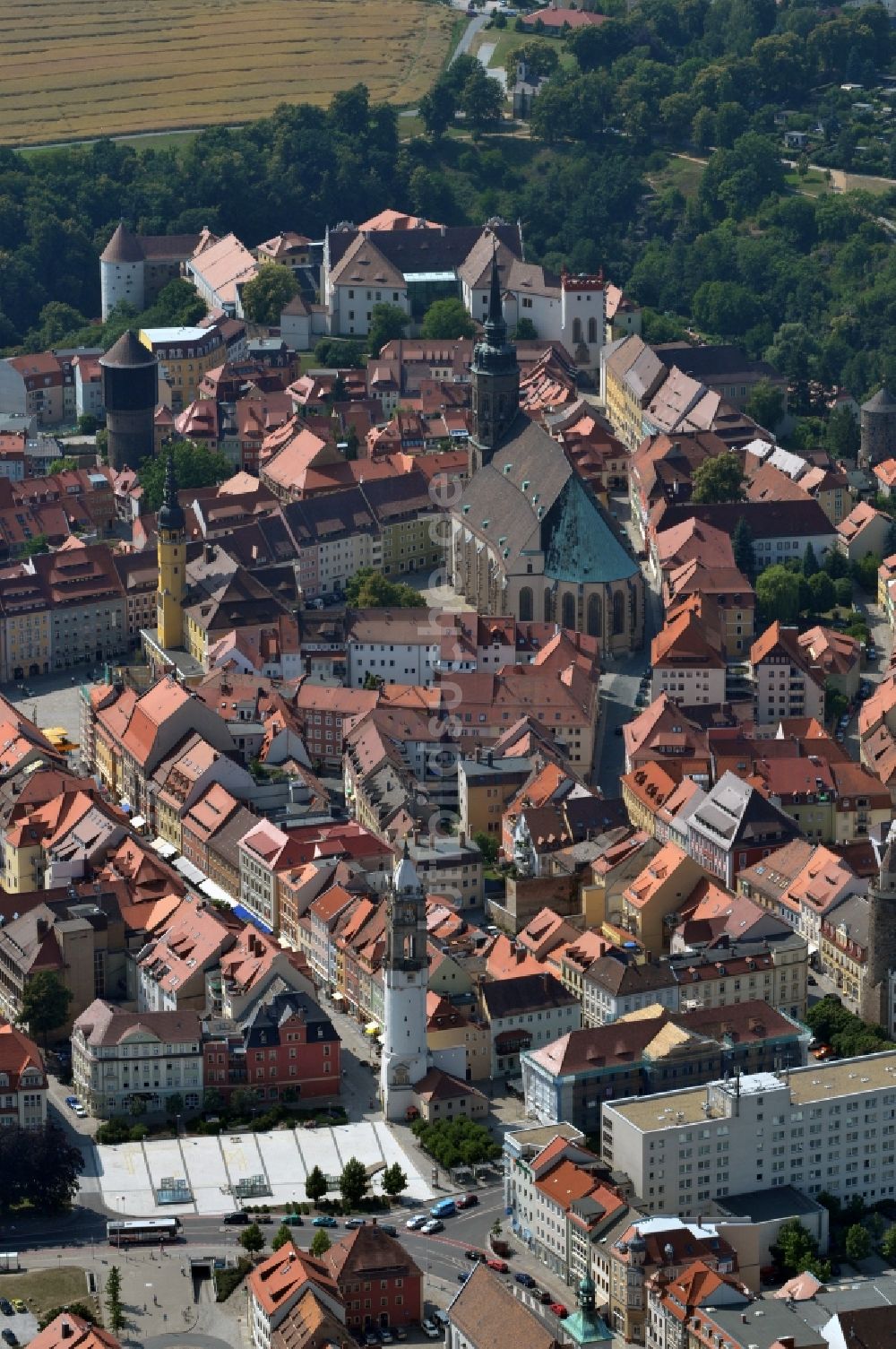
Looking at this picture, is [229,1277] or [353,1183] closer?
[229,1277]

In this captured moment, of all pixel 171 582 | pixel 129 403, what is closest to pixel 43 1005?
pixel 171 582

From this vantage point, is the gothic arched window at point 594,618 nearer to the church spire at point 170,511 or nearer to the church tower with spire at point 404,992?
the church spire at point 170,511

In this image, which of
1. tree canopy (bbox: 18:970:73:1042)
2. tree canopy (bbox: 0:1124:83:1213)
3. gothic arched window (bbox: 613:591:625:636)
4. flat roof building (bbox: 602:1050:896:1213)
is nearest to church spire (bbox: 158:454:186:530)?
gothic arched window (bbox: 613:591:625:636)

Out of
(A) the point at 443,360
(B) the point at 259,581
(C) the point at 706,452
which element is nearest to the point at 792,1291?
(B) the point at 259,581

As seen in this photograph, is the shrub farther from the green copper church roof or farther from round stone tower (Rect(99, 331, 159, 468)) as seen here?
round stone tower (Rect(99, 331, 159, 468))

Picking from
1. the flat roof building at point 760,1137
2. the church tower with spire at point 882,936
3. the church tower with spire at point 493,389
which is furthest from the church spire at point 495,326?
the flat roof building at point 760,1137

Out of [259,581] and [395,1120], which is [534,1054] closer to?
[395,1120]

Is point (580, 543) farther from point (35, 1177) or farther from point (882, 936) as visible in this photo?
point (35, 1177)
